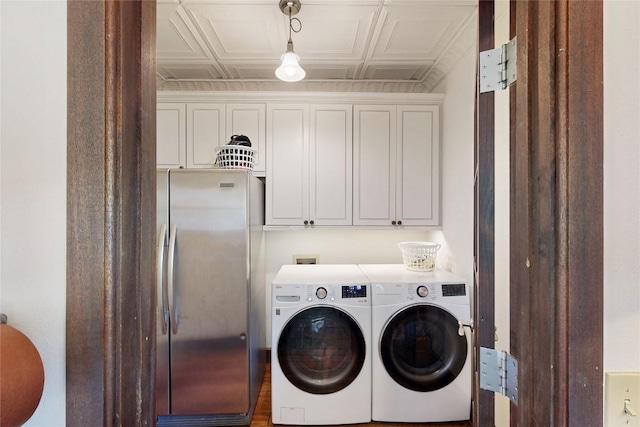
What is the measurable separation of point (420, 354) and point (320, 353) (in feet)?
2.09

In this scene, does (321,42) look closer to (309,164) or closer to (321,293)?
(309,164)

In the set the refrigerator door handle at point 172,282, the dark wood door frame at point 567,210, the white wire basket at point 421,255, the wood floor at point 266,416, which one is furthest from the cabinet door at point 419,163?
the dark wood door frame at point 567,210

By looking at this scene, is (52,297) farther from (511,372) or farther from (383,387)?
(383,387)

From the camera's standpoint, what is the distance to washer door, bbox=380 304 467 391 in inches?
73.4

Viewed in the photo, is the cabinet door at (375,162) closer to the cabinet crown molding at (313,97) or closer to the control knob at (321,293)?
the cabinet crown molding at (313,97)

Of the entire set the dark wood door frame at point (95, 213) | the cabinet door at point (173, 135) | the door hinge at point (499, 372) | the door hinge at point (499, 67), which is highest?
the cabinet door at point (173, 135)

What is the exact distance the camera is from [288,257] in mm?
2770

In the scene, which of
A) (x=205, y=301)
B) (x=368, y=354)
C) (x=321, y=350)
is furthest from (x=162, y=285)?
(x=368, y=354)

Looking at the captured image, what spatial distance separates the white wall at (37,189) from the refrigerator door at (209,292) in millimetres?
1366

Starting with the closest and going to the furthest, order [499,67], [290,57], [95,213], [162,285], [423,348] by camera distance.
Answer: [95,213] < [499,67] < [290,57] < [162,285] < [423,348]

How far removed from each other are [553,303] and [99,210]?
0.79 m

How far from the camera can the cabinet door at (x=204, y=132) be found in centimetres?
241

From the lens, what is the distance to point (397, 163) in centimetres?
246
